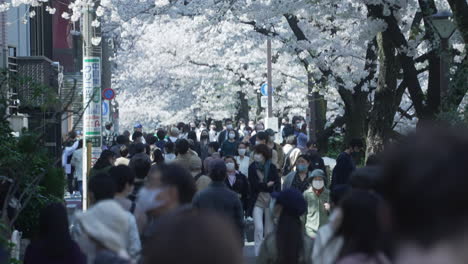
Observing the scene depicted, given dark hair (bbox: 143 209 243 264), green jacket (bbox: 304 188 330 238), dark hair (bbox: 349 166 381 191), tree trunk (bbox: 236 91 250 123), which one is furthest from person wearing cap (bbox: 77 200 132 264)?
tree trunk (bbox: 236 91 250 123)

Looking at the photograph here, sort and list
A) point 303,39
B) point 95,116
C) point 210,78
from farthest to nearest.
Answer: point 210,78 → point 303,39 → point 95,116

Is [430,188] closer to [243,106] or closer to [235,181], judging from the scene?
[235,181]

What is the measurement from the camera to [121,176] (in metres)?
7.18

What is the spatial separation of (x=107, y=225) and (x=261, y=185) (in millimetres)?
8511

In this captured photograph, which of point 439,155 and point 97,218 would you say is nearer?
point 439,155

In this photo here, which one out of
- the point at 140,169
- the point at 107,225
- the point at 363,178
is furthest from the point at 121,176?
the point at 140,169

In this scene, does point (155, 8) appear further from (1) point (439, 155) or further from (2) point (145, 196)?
(1) point (439, 155)

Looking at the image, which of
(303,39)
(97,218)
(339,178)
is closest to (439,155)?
(97,218)

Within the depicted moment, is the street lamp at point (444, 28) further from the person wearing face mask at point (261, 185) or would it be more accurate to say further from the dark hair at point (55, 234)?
the dark hair at point (55, 234)

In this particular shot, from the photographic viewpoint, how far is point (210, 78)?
52000mm

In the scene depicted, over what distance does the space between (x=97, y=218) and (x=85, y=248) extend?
18cm

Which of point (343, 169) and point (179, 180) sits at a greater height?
point (179, 180)

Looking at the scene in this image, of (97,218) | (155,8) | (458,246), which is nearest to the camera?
(458,246)

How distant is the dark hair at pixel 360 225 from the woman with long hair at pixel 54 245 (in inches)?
103
